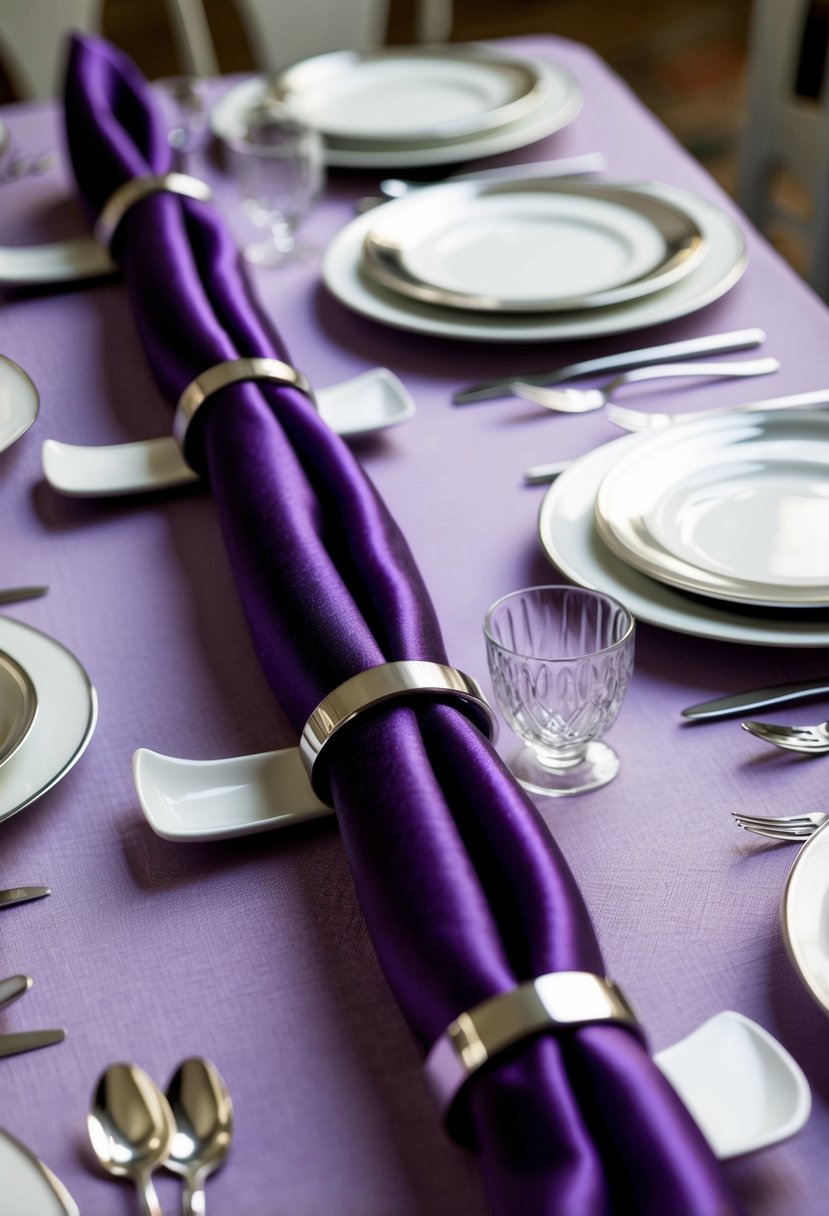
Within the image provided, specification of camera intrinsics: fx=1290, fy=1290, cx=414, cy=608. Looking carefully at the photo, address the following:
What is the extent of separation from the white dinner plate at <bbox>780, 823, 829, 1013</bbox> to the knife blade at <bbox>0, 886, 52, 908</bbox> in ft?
1.05

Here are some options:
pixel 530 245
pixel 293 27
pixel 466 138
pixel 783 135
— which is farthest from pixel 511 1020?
pixel 293 27

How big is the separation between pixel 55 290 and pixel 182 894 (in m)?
0.76

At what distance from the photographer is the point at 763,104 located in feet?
5.86

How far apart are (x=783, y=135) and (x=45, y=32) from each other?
1.14m

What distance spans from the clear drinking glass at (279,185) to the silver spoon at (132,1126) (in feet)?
2.73

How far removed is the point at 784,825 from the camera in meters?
0.58

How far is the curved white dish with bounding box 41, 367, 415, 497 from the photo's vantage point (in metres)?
0.87

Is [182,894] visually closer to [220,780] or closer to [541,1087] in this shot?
[220,780]

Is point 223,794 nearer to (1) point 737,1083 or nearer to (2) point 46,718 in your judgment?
(2) point 46,718

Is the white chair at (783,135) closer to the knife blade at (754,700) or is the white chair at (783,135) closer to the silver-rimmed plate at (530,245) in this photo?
the silver-rimmed plate at (530,245)

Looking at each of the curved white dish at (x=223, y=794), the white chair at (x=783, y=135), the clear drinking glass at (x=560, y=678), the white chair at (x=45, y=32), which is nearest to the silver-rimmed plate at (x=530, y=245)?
the clear drinking glass at (x=560, y=678)

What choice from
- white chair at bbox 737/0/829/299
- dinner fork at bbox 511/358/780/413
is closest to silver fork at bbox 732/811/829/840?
dinner fork at bbox 511/358/780/413

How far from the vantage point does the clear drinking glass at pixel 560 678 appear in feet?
1.96

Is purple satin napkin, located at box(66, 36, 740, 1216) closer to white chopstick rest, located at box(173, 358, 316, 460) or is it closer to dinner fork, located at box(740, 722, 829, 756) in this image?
white chopstick rest, located at box(173, 358, 316, 460)
